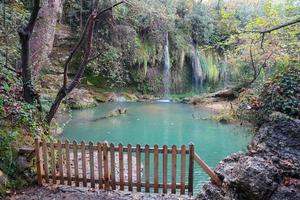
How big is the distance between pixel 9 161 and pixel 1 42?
314cm

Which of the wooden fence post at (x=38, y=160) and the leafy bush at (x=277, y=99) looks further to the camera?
the wooden fence post at (x=38, y=160)

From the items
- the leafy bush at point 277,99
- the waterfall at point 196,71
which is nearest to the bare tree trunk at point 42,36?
the leafy bush at point 277,99

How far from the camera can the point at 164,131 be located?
11.3 metres

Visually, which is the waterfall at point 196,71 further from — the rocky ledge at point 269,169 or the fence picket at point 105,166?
the rocky ledge at point 269,169

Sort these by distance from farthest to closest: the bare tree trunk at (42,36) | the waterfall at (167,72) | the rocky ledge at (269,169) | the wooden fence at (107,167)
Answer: the waterfall at (167,72)
the bare tree trunk at (42,36)
the wooden fence at (107,167)
the rocky ledge at (269,169)

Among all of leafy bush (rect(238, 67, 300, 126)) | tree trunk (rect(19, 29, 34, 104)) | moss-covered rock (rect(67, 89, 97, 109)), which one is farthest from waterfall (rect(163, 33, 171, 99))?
leafy bush (rect(238, 67, 300, 126))

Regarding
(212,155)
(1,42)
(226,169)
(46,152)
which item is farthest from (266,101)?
(1,42)

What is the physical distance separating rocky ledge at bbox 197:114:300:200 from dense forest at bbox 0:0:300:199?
216 mm

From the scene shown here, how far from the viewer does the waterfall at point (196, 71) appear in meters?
22.9

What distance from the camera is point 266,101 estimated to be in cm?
395

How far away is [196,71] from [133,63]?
581cm

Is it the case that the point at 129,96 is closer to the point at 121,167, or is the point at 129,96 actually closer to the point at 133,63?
the point at 133,63

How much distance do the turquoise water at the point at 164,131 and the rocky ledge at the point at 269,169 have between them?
2.77 meters

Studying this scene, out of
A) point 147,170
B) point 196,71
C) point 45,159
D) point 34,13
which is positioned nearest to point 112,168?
point 147,170
